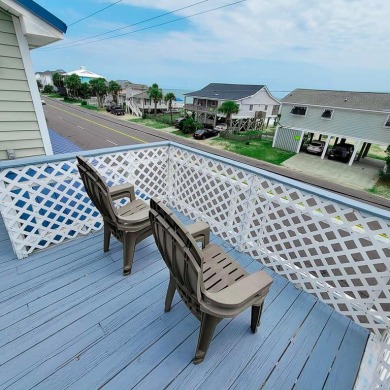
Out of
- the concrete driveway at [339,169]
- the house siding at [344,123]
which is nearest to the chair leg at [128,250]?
the concrete driveway at [339,169]

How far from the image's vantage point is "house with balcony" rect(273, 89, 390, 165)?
13188 millimetres

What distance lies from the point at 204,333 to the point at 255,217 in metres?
1.35

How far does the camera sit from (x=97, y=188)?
1753mm

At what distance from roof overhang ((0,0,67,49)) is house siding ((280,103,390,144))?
16.9 m

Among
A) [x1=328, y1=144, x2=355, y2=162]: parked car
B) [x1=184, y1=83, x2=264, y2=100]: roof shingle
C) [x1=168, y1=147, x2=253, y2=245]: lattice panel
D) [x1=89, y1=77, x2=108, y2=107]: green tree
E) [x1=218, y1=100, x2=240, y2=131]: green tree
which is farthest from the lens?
[x1=89, y1=77, x2=108, y2=107]: green tree

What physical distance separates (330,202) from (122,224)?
181 cm

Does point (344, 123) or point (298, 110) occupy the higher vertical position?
point (298, 110)

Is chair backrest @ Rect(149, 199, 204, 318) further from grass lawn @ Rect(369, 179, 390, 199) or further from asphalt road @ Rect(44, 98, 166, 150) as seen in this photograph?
asphalt road @ Rect(44, 98, 166, 150)

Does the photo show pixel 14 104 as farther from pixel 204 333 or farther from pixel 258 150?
pixel 258 150

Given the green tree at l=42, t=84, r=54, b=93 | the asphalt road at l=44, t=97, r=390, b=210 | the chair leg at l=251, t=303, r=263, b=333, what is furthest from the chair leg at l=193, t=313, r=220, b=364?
the green tree at l=42, t=84, r=54, b=93

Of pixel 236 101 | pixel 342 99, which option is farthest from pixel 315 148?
pixel 236 101

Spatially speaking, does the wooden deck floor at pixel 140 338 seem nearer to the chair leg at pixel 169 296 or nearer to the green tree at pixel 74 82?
the chair leg at pixel 169 296

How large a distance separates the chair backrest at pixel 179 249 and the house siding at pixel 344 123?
17.1 metres

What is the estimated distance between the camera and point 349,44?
508 inches
